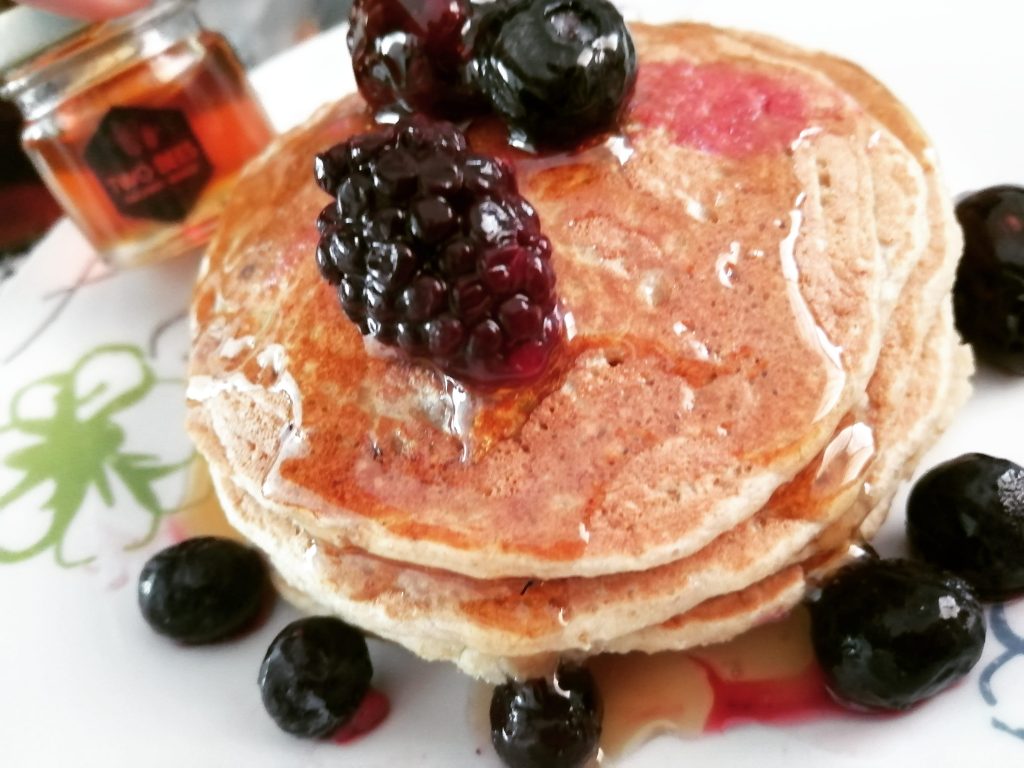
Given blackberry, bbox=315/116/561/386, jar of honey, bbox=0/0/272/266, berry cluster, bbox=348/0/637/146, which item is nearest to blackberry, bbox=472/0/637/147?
berry cluster, bbox=348/0/637/146

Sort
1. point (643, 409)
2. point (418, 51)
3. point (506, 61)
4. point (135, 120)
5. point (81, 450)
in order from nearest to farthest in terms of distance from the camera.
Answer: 1. point (643, 409)
2. point (506, 61)
3. point (418, 51)
4. point (81, 450)
5. point (135, 120)

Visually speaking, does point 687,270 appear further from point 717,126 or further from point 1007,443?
point 1007,443

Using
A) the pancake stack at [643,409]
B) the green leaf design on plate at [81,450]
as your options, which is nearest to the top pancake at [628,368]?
the pancake stack at [643,409]

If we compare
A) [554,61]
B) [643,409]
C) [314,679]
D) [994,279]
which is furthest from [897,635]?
[554,61]

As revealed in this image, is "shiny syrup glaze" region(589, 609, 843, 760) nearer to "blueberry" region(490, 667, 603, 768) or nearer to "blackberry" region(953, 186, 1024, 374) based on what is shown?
"blueberry" region(490, 667, 603, 768)

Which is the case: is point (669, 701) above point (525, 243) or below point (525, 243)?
below

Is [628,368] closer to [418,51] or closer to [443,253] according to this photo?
[443,253]

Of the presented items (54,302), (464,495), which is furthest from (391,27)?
(54,302)

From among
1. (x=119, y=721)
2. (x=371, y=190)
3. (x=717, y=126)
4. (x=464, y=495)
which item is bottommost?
(x=119, y=721)
